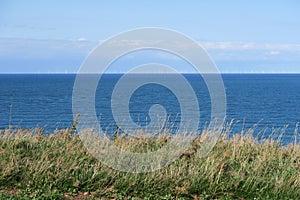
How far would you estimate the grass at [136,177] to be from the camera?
702 cm

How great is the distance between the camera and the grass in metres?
7.02

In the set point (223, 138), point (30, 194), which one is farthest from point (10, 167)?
point (223, 138)

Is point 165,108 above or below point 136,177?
below

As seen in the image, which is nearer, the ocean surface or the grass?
the grass

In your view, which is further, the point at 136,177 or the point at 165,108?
the point at 165,108

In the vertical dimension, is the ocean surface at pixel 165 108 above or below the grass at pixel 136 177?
below

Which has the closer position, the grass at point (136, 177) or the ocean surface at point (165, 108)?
the grass at point (136, 177)

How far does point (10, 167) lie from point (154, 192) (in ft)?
7.96

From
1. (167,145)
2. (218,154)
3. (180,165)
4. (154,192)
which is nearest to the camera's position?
(154,192)

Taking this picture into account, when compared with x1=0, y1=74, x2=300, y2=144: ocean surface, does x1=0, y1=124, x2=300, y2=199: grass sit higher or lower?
higher

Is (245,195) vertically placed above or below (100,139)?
below

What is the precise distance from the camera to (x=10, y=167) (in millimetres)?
7230

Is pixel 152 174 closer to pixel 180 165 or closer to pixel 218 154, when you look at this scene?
pixel 180 165

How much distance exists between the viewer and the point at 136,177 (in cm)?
734
